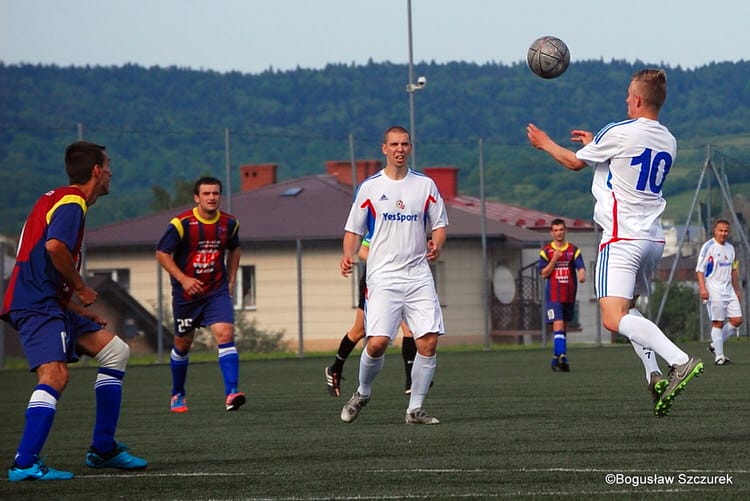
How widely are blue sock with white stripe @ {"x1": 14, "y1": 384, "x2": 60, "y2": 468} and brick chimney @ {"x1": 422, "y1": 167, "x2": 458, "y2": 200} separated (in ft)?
149

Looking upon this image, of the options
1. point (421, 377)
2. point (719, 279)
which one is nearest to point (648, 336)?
point (421, 377)

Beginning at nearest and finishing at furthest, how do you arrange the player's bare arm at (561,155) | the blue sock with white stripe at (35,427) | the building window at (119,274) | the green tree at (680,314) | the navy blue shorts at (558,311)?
1. the blue sock with white stripe at (35,427)
2. the player's bare arm at (561,155)
3. the navy blue shorts at (558,311)
4. the green tree at (680,314)
5. the building window at (119,274)

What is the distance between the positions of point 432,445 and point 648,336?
141 cm

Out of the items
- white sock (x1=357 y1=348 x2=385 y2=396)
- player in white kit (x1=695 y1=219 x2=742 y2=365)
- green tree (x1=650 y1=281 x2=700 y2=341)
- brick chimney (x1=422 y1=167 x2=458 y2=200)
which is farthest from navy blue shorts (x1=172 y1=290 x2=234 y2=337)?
brick chimney (x1=422 y1=167 x2=458 y2=200)

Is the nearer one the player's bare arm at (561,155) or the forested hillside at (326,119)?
the player's bare arm at (561,155)

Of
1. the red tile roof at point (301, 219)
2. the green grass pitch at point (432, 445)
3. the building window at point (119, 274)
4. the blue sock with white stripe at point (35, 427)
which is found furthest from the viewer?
the red tile roof at point (301, 219)

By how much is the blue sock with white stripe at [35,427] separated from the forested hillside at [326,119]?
16.9 metres

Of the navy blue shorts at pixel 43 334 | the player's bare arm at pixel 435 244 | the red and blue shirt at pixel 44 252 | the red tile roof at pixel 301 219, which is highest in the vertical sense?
the red and blue shirt at pixel 44 252

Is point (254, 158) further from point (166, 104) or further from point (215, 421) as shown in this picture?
point (166, 104)

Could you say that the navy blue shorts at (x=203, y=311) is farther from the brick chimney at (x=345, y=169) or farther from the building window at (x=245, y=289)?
the brick chimney at (x=345, y=169)

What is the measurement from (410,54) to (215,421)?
70.4 feet

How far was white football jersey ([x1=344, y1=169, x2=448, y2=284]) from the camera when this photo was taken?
10453 millimetres

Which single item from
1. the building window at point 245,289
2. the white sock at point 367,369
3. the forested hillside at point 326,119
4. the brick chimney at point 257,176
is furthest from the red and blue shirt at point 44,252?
the brick chimney at point 257,176

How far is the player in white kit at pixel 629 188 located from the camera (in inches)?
342
